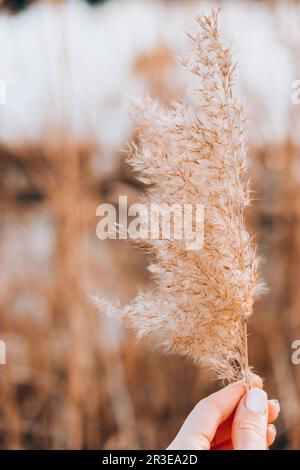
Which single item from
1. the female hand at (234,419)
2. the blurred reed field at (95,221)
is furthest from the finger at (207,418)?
the blurred reed field at (95,221)

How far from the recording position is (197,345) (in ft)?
2.24

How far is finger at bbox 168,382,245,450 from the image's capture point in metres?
0.67

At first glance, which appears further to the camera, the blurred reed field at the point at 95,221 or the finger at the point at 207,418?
the blurred reed field at the point at 95,221

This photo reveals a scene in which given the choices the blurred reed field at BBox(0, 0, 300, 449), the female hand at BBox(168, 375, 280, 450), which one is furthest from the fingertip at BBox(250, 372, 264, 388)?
the blurred reed field at BBox(0, 0, 300, 449)

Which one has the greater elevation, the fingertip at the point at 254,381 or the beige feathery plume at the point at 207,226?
the beige feathery plume at the point at 207,226

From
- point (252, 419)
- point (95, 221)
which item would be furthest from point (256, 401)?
point (95, 221)

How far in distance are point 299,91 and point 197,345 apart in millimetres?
1602

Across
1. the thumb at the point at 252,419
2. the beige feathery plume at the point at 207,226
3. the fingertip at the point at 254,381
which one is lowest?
the thumb at the point at 252,419

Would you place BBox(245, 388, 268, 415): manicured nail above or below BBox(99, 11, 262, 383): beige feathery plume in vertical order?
below

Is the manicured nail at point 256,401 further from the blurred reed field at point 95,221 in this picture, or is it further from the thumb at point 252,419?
the blurred reed field at point 95,221

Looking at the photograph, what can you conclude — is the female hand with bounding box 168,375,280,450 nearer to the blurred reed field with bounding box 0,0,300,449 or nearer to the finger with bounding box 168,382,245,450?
the finger with bounding box 168,382,245,450

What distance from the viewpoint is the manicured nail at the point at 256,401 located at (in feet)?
2.25

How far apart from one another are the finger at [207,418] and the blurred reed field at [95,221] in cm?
160

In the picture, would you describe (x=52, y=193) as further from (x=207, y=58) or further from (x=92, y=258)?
(x=207, y=58)
